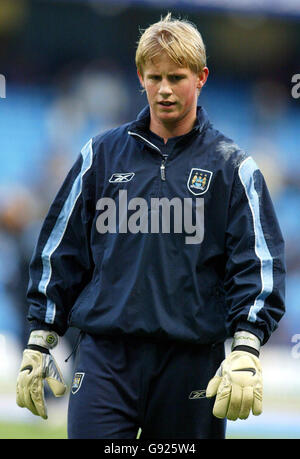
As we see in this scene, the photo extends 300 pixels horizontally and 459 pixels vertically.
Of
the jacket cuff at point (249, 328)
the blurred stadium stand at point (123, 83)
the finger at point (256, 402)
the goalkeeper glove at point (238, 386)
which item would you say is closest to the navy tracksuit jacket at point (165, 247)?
the jacket cuff at point (249, 328)

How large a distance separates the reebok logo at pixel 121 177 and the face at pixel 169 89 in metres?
0.26

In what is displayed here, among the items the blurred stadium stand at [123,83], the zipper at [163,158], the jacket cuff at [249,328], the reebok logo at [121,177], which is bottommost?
the jacket cuff at [249,328]

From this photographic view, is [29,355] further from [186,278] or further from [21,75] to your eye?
[21,75]

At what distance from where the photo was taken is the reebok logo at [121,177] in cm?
346

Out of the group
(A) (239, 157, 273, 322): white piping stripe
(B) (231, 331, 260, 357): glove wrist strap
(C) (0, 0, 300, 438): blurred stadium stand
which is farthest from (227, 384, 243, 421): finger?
(C) (0, 0, 300, 438): blurred stadium stand

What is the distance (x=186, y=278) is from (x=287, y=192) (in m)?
7.43

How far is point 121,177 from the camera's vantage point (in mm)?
3479

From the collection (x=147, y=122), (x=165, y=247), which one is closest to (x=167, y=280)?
(x=165, y=247)

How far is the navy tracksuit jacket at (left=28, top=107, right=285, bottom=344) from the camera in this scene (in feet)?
10.9

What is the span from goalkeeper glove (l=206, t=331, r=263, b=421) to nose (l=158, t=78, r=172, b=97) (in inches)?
40.2

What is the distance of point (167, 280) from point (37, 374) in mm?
655

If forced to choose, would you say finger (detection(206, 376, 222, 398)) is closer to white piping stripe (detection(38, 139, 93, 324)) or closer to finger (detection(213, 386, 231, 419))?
finger (detection(213, 386, 231, 419))

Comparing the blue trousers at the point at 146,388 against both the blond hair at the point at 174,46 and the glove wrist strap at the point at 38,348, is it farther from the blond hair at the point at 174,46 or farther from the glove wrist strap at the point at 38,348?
the blond hair at the point at 174,46
